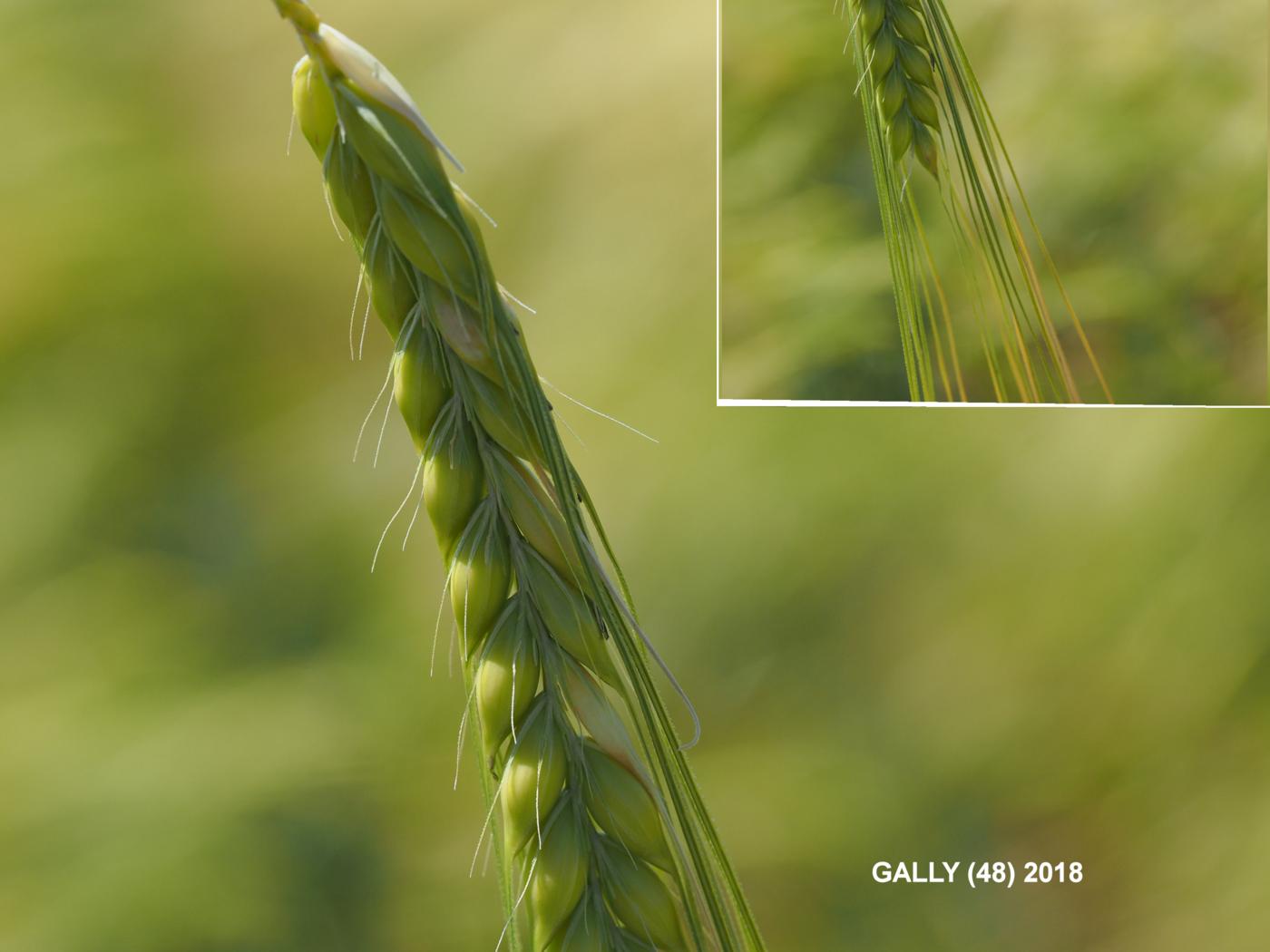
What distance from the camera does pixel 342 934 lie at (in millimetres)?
990

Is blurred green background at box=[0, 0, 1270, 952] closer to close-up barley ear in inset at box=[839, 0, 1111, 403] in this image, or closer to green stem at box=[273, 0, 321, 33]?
close-up barley ear in inset at box=[839, 0, 1111, 403]

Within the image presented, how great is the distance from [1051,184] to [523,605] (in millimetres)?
849

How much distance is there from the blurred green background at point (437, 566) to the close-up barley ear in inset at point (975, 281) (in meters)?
0.05

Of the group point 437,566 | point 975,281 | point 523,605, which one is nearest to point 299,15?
point 523,605

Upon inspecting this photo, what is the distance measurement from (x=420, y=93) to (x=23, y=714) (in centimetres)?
68

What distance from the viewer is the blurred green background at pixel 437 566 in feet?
3.17

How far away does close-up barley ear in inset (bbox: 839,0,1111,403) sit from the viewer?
981 millimetres

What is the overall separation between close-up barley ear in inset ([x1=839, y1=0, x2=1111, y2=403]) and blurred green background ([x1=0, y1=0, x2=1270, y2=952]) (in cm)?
5

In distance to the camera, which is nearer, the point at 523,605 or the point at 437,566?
the point at 523,605

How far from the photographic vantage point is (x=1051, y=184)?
1.06 m

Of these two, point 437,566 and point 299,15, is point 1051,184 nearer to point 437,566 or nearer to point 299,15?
point 437,566

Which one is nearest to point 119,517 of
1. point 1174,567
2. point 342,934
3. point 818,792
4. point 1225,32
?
point 342,934

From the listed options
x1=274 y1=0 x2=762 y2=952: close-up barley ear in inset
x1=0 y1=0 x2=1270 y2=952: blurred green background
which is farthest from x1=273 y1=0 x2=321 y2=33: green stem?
x1=0 y1=0 x2=1270 y2=952: blurred green background

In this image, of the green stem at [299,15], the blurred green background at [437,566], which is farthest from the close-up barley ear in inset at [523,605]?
the blurred green background at [437,566]
